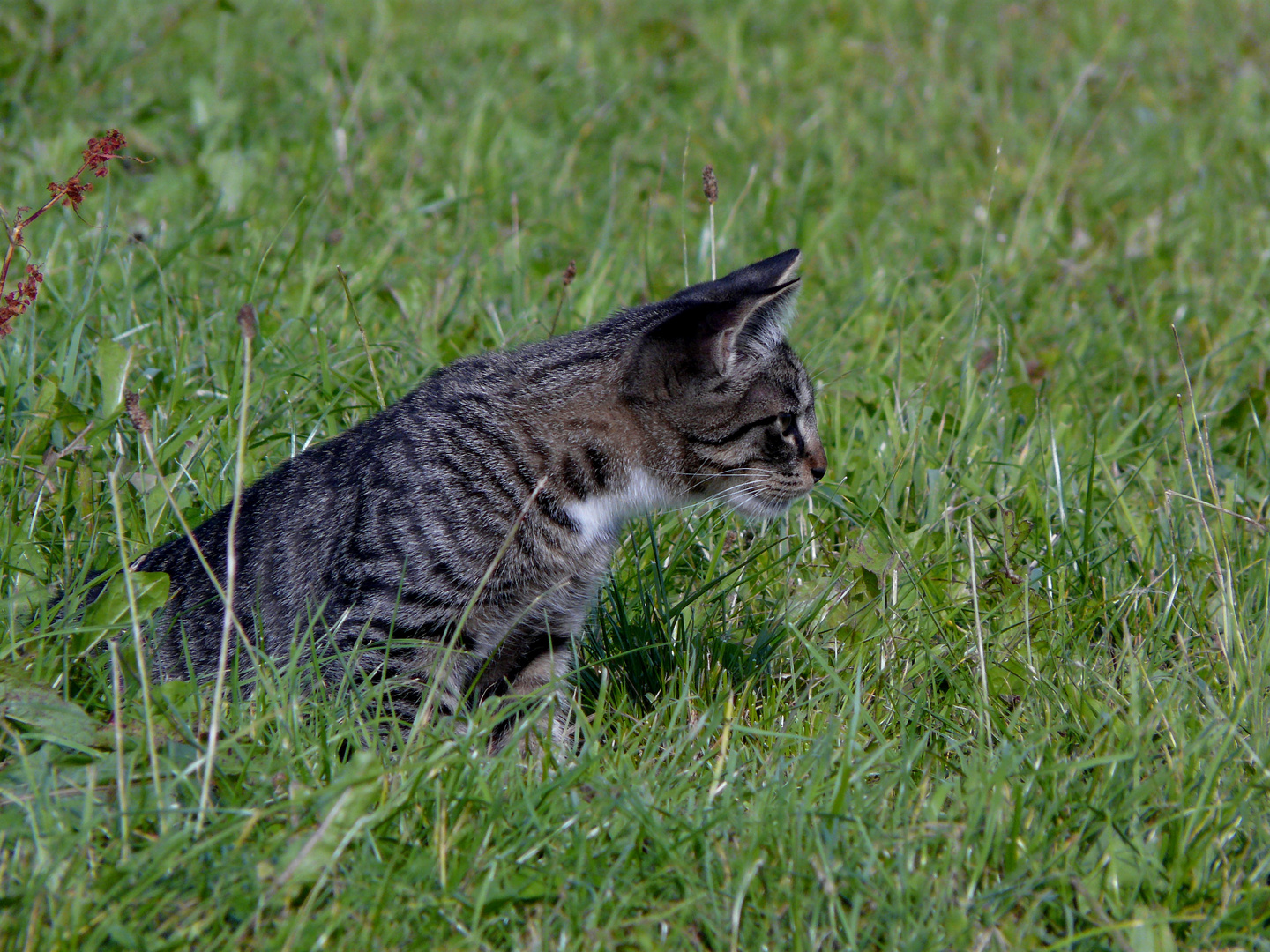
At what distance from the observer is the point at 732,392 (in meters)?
3.49

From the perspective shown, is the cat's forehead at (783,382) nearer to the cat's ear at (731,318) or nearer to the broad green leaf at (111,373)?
the cat's ear at (731,318)

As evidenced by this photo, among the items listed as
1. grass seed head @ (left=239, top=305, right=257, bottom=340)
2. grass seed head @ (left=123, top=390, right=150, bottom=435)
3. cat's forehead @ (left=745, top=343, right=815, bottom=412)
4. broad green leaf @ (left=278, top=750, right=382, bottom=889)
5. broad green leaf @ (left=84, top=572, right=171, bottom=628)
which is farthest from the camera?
cat's forehead @ (left=745, top=343, right=815, bottom=412)

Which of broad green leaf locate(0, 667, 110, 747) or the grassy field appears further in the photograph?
broad green leaf locate(0, 667, 110, 747)

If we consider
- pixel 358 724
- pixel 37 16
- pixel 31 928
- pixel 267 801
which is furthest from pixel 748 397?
pixel 37 16

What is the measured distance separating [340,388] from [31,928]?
2361mm

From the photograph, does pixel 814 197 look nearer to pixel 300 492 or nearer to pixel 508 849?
pixel 300 492

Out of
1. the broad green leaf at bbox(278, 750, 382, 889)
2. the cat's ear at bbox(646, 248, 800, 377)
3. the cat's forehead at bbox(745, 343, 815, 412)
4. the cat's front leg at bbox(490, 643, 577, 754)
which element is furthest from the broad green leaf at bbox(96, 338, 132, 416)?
the cat's forehead at bbox(745, 343, 815, 412)

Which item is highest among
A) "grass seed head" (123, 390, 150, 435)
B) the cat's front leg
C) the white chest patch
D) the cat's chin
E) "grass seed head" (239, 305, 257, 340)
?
"grass seed head" (239, 305, 257, 340)

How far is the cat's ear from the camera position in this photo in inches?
125

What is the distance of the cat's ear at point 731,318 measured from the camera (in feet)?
10.4

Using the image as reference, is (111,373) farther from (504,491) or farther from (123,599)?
(504,491)

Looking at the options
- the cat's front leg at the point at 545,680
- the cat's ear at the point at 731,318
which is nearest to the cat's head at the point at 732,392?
the cat's ear at the point at 731,318

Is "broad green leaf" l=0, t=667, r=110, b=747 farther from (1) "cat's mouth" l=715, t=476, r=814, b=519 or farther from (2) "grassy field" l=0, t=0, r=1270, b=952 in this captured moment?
(1) "cat's mouth" l=715, t=476, r=814, b=519

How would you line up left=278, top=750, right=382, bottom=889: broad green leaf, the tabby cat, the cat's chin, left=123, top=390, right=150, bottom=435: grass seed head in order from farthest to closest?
the cat's chin < the tabby cat < left=123, top=390, right=150, bottom=435: grass seed head < left=278, top=750, right=382, bottom=889: broad green leaf
